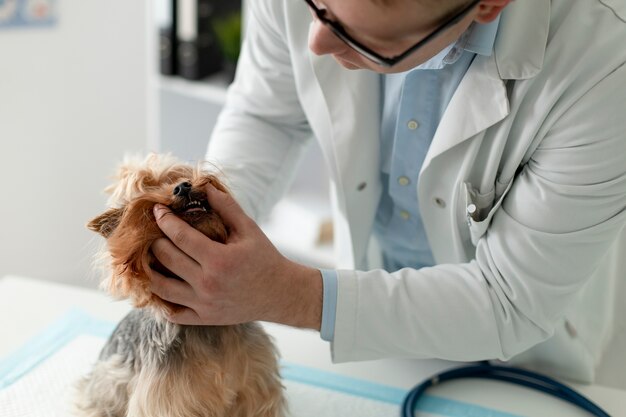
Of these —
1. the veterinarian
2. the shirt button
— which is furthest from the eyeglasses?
the shirt button

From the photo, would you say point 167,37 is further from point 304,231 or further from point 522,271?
point 522,271

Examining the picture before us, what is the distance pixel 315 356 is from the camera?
61.4 inches

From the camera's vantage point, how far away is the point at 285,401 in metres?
1.30

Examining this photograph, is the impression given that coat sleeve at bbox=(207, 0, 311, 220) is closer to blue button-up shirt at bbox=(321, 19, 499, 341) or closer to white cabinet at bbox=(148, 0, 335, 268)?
blue button-up shirt at bbox=(321, 19, 499, 341)

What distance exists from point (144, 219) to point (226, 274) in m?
0.15

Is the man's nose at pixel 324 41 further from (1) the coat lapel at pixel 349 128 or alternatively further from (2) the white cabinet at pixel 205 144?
(2) the white cabinet at pixel 205 144

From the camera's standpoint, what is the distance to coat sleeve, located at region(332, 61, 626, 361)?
3.83ft

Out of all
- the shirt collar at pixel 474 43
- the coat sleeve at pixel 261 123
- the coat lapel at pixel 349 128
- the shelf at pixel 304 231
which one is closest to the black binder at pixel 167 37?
the shelf at pixel 304 231

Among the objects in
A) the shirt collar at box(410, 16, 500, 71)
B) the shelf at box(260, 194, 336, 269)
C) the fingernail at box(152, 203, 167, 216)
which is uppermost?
the shirt collar at box(410, 16, 500, 71)

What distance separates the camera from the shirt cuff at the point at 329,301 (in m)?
1.23

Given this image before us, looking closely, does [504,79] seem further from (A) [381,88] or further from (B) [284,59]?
(B) [284,59]

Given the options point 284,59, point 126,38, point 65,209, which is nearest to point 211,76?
point 126,38

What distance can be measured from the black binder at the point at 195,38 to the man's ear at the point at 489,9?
83.1 inches

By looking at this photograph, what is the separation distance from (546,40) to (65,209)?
7.21 ft
